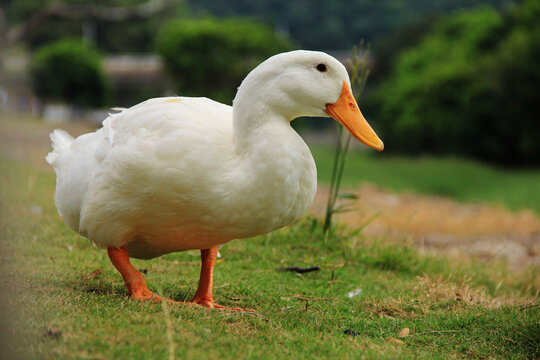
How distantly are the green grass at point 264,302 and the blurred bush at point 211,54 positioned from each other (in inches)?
1112

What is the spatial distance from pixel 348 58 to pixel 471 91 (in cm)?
617

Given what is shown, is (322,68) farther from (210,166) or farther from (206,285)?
(206,285)

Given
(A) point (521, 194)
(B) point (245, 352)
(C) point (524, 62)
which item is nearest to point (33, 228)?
(B) point (245, 352)

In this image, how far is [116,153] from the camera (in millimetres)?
3203

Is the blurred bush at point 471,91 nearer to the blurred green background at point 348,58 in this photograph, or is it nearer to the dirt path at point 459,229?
the blurred green background at point 348,58

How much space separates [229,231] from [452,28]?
38.2 meters

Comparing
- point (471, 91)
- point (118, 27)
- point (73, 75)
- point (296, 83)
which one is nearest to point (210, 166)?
point (296, 83)

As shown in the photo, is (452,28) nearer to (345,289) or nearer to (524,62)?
(524,62)

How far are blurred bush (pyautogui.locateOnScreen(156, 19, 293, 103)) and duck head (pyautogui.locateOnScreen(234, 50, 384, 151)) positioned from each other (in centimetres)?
3011

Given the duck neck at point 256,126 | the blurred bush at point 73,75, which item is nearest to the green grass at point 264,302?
the duck neck at point 256,126

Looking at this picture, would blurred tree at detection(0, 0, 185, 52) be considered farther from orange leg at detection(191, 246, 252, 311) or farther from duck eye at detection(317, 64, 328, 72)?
duck eye at detection(317, 64, 328, 72)

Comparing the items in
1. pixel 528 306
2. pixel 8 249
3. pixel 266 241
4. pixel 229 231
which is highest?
pixel 8 249

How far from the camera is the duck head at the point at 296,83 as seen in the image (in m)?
3.15

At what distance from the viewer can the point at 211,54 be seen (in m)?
34.1
